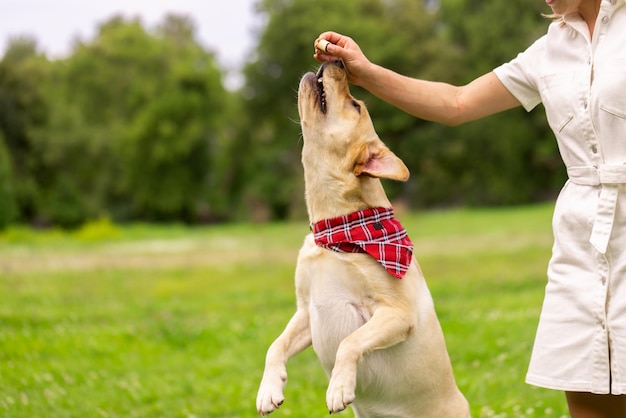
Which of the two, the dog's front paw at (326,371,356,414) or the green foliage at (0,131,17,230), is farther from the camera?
the green foliage at (0,131,17,230)

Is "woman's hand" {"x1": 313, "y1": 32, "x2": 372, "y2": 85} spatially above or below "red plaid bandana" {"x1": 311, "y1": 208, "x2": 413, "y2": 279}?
above

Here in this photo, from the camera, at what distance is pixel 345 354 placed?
11.8 ft

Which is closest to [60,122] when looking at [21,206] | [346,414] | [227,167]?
[21,206]

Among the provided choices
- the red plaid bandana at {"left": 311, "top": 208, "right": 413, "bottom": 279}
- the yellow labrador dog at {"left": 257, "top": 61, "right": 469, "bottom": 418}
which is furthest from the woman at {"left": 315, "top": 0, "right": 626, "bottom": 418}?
the red plaid bandana at {"left": 311, "top": 208, "right": 413, "bottom": 279}

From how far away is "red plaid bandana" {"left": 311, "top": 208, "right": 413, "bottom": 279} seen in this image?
384 cm

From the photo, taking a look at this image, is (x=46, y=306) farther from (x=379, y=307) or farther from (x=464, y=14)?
(x=464, y=14)

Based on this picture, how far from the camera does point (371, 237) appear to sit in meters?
3.88

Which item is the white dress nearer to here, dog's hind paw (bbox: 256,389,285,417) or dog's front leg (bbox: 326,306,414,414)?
dog's front leg (bbox: 326,306,414,414)

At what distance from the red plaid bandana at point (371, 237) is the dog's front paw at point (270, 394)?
63cm

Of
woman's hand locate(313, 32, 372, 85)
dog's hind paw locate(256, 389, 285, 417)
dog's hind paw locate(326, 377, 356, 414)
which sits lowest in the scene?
dog's hind paw locate(256, 389, 285, 417)

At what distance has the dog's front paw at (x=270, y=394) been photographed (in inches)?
144

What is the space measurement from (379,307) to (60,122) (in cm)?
4095

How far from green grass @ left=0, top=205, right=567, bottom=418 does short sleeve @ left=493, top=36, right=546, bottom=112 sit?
226 centimetres

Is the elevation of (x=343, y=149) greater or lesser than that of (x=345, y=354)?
greater
